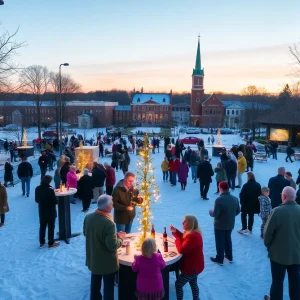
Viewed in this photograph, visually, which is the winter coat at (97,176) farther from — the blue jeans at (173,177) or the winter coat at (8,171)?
the winter coat at (8,171)

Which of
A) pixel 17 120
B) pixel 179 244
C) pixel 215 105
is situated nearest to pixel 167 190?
pixel 179 244

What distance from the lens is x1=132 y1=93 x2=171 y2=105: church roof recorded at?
84619 mm

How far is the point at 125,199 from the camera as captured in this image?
6.38 metres

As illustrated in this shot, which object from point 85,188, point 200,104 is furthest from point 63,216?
point 200,104

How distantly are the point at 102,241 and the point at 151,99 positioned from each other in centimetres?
8164

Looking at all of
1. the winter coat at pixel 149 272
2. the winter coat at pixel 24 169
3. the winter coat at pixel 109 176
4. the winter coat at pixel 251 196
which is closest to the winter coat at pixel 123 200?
the winter coat at pixel 149 272

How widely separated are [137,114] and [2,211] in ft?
255

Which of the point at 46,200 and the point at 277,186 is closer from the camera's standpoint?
the point at 46,200

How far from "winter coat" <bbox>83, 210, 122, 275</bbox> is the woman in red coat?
0.96m

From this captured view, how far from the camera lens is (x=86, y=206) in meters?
10.1

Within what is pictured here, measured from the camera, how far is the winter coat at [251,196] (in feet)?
25.2

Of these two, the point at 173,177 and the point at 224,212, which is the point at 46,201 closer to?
the point at 224,212

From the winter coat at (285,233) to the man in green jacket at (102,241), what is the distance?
2.11m

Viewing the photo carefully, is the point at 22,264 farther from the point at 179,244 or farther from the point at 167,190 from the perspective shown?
the point at 167,190
